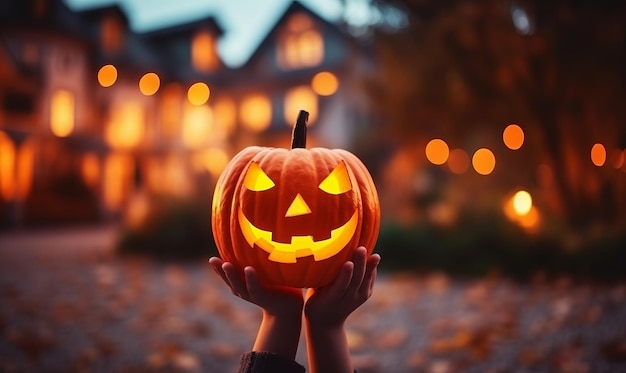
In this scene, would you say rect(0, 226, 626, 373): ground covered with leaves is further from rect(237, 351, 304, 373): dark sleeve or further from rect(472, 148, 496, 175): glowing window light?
rect(472, 148, 496, 175): glowing window light

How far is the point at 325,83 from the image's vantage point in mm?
18531

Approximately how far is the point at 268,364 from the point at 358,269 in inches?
14.5

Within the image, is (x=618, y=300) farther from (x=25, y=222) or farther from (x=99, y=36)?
(x=99, y=36)

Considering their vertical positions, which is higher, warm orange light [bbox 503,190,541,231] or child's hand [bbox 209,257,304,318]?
warm orange light [bbox 503,190,541,231]

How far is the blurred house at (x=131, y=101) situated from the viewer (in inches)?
625

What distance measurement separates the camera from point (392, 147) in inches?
698

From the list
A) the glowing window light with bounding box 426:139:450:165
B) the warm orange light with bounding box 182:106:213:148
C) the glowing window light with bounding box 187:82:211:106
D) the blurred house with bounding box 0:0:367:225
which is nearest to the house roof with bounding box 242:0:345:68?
the blurred house with bounding box 0:0:367:225

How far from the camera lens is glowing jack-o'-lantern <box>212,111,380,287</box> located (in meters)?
1.53

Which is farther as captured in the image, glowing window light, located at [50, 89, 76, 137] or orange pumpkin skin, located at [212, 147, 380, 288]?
glowing window light, located at [50, 89, 76, 137]

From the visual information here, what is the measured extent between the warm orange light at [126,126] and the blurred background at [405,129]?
0.06m

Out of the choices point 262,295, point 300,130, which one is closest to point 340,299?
point 262,295

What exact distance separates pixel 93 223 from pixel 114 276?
12846mm

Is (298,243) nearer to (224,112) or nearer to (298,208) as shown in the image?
(298,208)

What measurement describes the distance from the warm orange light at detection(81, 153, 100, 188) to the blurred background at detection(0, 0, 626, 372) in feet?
0.21
